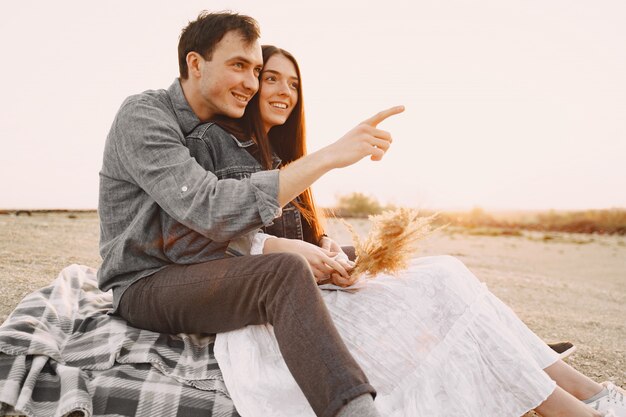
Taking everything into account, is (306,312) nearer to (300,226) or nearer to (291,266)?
(291,266)

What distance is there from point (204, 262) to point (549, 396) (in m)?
1.67

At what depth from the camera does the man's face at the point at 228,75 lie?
2.98 meters

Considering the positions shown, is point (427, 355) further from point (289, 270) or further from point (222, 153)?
point (222, 153)

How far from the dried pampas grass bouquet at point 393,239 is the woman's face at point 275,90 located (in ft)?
4.04

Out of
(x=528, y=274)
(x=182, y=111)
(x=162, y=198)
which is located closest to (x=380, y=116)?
(x=162, y=198)

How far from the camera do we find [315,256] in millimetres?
2668

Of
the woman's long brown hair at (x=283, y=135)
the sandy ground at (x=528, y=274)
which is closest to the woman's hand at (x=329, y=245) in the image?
the woman's long brown hair at (x=283, y=135)

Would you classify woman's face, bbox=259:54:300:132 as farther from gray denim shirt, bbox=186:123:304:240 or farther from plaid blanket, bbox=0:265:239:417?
plaid blanket, bbox=0:265:239:417

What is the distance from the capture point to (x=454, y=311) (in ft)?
8.37

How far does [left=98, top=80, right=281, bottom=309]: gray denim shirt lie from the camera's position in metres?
2.28

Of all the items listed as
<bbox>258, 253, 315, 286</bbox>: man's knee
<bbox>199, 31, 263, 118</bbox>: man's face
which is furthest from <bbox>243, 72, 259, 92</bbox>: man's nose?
<bbox>258, 253, 315, 286</bbox>: man's knee

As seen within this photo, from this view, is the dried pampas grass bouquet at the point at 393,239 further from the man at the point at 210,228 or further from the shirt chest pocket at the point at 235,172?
the shirt chest pocket at the point at 235,172

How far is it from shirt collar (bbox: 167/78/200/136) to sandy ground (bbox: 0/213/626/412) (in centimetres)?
145

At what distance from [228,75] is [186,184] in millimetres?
896
